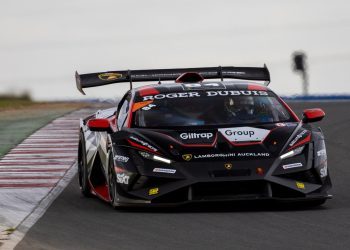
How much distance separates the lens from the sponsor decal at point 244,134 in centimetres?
1127

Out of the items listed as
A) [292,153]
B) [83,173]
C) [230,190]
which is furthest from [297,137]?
[83,173]

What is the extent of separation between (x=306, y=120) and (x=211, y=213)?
1.73 m

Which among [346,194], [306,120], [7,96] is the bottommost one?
[7,96]

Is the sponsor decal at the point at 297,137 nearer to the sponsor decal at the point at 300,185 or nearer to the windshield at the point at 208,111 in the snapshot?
the sponsor decal at the point at 300,185

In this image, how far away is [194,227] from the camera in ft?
32.3

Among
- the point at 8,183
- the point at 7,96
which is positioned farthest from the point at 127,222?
the point at 7,96

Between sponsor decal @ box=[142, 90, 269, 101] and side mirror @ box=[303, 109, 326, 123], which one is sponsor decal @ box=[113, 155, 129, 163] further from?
side mirror @ box=[303, 109, 326, 123]

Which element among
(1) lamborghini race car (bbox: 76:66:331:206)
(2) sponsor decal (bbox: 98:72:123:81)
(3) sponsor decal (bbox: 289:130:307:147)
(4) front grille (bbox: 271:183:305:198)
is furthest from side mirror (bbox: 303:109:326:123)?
(2) sponsor decal (bbox: 98:72:123:81)

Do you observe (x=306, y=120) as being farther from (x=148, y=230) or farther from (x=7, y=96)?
(x=7, y=96)

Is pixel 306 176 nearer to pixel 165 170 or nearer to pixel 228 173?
pixel 228 173

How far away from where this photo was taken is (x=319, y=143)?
11.5m

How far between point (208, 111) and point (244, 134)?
Result: 79 cm

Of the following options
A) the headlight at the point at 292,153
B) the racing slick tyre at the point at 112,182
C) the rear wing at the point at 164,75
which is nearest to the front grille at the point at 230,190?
the headlight at the point at 292,153

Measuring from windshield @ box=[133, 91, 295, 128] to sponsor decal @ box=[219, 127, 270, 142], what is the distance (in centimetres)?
32
